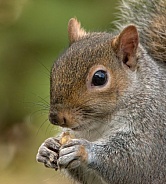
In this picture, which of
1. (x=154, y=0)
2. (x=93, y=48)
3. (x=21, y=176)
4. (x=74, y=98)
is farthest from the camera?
(x=21, y=176)

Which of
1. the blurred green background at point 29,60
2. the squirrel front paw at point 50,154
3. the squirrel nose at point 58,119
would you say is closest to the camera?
the squirrel nose at point 58,119

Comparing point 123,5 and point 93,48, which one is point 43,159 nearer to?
point 93,48

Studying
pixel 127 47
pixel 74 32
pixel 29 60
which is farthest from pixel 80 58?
pixel 29 60

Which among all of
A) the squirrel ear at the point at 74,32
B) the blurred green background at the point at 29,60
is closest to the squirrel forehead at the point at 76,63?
the squirrel ear at the point at 74,32

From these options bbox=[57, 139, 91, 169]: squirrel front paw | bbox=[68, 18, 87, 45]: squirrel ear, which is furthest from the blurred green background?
bbox=[57, 139, 91, 169]: squirrel front paw

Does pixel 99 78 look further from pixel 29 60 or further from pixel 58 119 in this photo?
pixel 29 60

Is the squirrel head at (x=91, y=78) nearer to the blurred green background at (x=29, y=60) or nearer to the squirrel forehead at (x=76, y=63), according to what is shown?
the squirrel forehead at (x=76, y=63)

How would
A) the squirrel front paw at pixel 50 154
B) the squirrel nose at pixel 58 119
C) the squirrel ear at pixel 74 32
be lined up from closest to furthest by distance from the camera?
the squirrel nose at pixel 58 119 → the squirrel front paw at pixel 50 154 → the squirrel ear at pixel 74 32

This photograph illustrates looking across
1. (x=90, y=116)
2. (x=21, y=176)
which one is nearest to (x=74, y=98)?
(x=90, y=116)
